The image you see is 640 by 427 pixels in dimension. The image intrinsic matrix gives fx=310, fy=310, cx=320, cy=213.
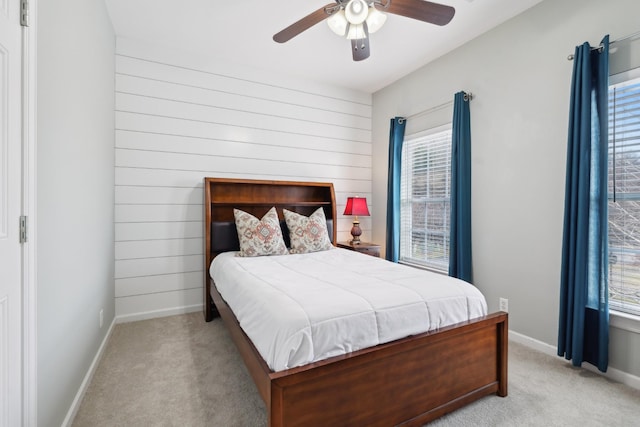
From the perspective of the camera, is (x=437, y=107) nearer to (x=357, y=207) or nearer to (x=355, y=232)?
(x=357, y=207)

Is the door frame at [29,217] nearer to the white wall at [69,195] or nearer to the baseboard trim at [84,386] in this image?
the white wall at [69,195]

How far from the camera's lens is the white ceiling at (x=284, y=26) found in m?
2.58

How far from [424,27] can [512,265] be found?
90.2 inches

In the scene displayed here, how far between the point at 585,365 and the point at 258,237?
2768 mm

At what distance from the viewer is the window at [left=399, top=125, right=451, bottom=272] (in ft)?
11.3

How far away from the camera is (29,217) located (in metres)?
1.22

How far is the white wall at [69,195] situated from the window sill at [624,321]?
325cm

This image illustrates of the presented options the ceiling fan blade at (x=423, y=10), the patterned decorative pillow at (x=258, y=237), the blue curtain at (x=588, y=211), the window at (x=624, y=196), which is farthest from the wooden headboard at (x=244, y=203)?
the window at (x=624, y=196)

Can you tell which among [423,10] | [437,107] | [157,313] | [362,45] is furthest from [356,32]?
[157,313]

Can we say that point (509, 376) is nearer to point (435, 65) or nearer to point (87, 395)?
point (87, 395)

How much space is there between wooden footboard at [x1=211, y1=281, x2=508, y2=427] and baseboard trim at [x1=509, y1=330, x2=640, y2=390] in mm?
858

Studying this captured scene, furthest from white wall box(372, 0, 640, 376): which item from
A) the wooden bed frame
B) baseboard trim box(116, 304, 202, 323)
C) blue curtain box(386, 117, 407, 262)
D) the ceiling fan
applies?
baseboard trim box(116, 304, 202, 323)

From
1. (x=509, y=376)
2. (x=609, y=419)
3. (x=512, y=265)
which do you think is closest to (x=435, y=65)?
(x=512, y=265)

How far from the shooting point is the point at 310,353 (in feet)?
4.47
